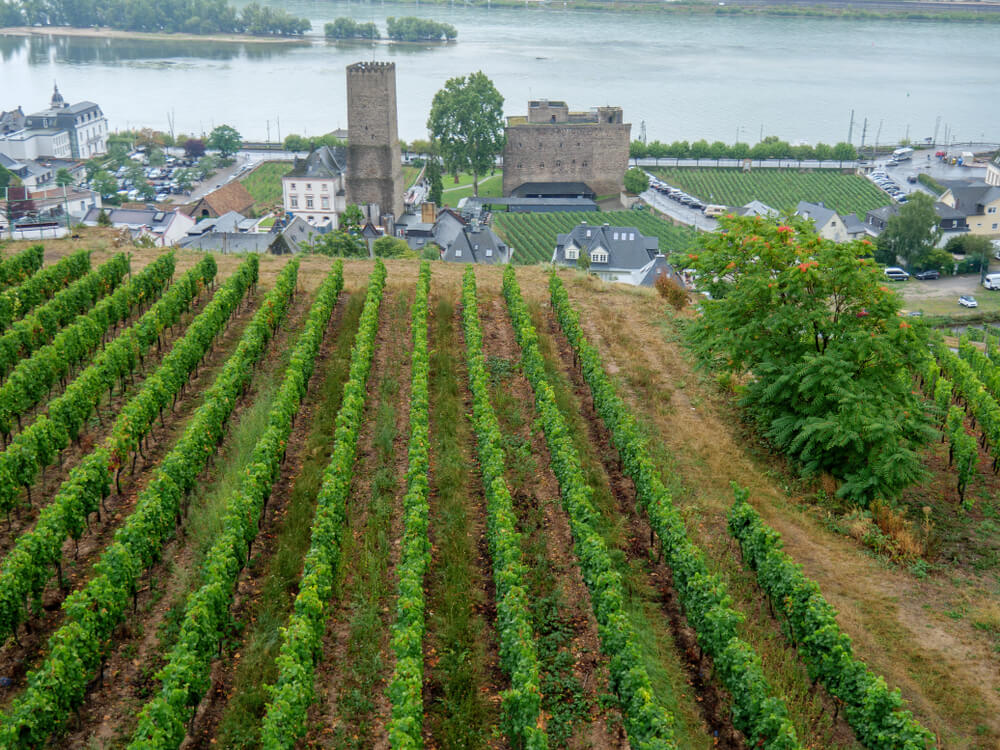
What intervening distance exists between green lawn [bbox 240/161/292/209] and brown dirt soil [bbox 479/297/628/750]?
84069 mm

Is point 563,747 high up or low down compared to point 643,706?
down

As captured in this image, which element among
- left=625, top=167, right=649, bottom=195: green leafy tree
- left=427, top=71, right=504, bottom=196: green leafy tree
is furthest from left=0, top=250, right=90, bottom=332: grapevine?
left=625, top=167, right=649, bottom=195: green leafy tree

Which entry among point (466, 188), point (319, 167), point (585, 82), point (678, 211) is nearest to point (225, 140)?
point (466, 188)

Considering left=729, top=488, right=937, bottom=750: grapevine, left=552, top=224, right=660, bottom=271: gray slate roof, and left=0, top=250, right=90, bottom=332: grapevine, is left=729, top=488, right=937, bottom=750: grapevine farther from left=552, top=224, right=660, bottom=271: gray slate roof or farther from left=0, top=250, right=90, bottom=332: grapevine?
left=552, top=224, right=660, bottom=271: gray slate roof

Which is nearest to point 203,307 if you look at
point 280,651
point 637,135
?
point 280,651

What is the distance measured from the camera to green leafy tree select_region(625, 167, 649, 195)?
367ft

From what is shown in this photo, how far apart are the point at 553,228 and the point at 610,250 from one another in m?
17.1

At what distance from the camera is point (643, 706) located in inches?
572

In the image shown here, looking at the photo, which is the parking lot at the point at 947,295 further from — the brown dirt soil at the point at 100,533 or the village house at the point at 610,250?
the brown dirt soil at the point at 100,533

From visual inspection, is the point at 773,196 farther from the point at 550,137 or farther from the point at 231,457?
the point at 231,457

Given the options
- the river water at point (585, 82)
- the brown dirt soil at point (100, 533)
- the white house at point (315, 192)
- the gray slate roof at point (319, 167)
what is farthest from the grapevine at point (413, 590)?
the river water at point (585, 82)

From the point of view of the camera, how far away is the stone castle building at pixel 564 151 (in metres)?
109

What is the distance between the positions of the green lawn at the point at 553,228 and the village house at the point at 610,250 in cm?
397

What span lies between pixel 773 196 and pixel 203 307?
9490 cm
